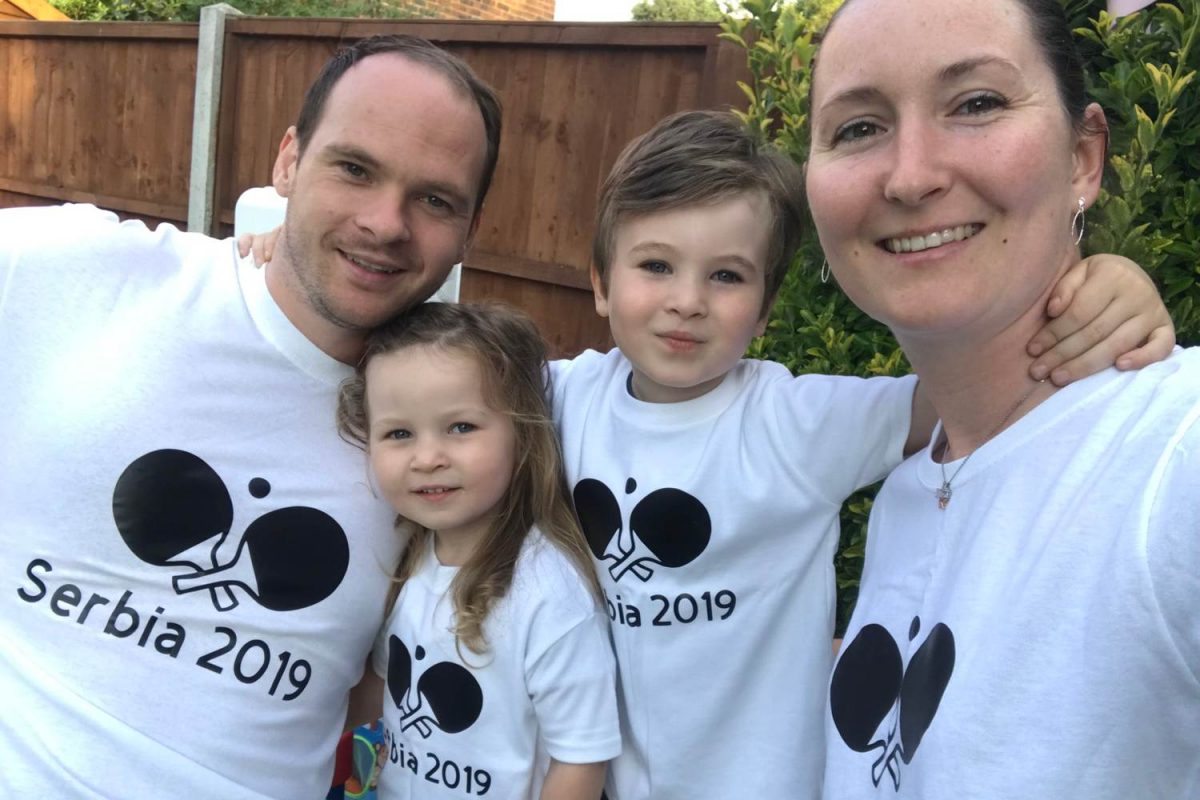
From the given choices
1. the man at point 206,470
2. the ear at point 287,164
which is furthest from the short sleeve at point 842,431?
the ear at point 287,164

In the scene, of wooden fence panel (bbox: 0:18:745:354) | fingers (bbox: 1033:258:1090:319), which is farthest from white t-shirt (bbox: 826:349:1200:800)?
wooden fence panel (bbox: 0:18:745:354)

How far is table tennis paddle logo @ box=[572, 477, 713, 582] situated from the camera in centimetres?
168

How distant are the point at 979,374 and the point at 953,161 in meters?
0.31

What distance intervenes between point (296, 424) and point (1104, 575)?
56.9 inches

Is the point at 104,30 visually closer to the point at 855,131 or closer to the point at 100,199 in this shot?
the point at 100,199

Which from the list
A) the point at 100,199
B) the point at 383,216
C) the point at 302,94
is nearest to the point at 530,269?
the point at 302,94

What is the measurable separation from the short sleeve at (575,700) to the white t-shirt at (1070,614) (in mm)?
568

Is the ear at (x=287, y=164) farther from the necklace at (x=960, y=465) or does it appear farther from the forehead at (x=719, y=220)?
the necklace at (x=960, y=465)

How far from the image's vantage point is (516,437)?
181cm

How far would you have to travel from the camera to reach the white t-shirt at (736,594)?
5.38 ft

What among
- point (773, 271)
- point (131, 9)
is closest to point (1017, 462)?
point (773, 271)

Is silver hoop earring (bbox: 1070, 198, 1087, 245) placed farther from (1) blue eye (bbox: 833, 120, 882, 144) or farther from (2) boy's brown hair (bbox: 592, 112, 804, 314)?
(2) boy's brown hair (bbox: 592, 112, 804, 314)

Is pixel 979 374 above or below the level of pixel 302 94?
below

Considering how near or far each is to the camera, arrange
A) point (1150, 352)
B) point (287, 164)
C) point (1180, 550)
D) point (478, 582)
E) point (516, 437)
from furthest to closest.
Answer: point (287, 164) < point (516, 437) < point (478, 582) < point (1150, 352) < point (1180, 550)
